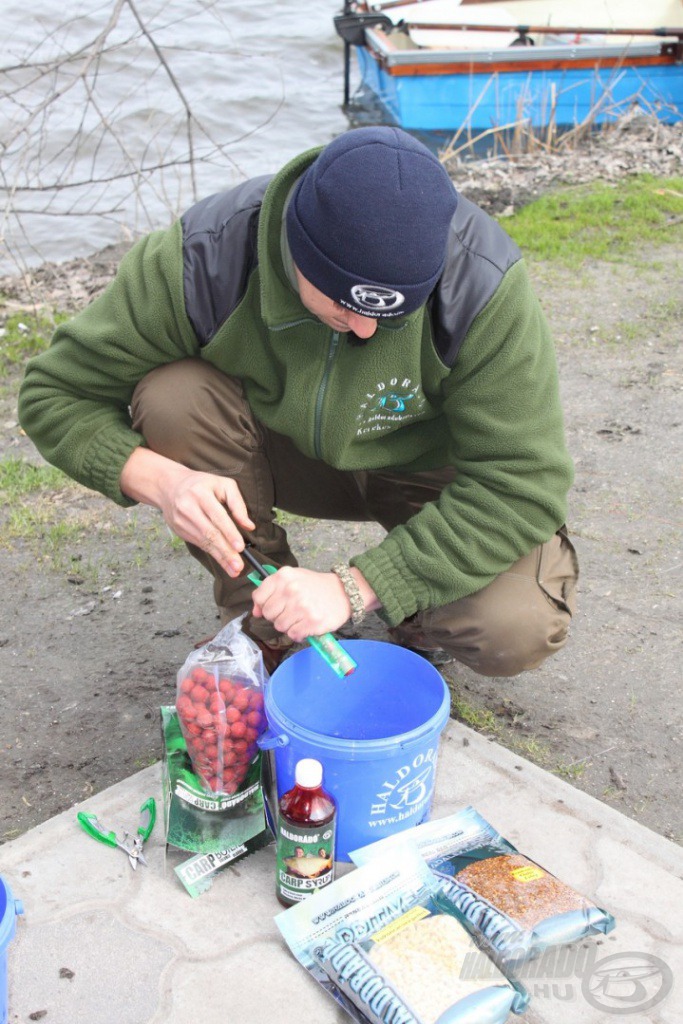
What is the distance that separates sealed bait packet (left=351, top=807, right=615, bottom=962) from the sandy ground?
257mm

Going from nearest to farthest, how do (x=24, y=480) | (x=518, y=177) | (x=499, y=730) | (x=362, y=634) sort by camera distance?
(x=499, y=730) → (x=362, y=634) → (x=24, y=480) → (x=518, y=177)

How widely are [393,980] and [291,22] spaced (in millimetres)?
13212

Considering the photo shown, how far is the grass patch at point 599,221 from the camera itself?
5.55 m

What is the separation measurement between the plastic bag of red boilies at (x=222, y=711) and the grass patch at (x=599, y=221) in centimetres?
384

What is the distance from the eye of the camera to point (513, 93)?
423 inches

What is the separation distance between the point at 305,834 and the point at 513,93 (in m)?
10.3

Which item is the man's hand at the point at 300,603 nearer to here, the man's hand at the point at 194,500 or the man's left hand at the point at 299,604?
the man's left hand at the point at 299,604

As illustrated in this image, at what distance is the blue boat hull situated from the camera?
1055cm

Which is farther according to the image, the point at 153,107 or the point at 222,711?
the point at 153,107

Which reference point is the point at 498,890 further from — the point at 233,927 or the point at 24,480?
the point at 24,480

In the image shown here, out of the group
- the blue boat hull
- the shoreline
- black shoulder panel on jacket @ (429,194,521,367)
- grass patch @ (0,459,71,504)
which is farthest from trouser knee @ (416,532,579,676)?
the blue boat hull

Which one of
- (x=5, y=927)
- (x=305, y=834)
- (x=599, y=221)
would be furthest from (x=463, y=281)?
(x=599, y=221)

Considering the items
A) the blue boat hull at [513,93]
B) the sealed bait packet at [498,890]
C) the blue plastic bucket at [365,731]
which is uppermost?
the blue plastic bucket at [365,731]

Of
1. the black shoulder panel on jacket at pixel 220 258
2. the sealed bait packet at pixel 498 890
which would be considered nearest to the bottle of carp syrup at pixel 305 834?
the sealed bait packet at pixel 498 890
